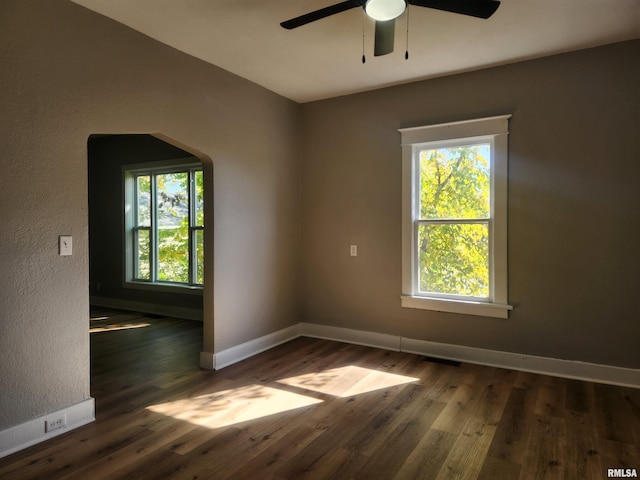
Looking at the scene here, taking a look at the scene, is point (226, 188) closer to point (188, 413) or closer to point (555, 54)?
point (188, 413)

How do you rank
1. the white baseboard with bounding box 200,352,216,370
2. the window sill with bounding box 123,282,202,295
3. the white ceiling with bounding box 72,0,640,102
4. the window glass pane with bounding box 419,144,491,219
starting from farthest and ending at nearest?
the window sill with bounding box 123,282,202,295 → the window glass pane with bounding box 419,144,491,219 → the white baseboard with bounding box 200,352,216,370 → the white ceiling with bounding box 72,0,640,102

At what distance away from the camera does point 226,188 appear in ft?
12.5

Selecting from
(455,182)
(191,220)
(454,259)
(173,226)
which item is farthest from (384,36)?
(173,226)

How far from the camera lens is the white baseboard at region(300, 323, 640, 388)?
332 cm

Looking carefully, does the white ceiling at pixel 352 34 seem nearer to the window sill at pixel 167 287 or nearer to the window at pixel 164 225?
the window at pixel 164 225

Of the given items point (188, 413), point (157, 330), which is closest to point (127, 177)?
point (157, 330)

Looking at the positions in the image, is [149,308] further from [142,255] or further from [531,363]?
[531,363]

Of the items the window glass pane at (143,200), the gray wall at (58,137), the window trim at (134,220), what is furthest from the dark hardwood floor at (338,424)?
the window glass pane at (143,200)

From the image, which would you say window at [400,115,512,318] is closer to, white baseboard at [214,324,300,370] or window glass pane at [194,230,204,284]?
white baseboard at [214,324,300,370]

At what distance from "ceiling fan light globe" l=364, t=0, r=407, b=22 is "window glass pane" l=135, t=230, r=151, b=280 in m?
5.19

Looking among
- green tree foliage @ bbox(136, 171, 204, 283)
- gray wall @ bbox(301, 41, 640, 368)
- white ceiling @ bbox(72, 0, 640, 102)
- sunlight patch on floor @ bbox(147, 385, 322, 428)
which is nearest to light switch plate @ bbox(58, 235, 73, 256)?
sunlight patch on floor @ bbox(147, 385, 322, 428)

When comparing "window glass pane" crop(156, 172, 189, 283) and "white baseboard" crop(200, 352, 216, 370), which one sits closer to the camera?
"white baseboard" crop(200, 352, 216, 370)

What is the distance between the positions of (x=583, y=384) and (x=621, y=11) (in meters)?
2.78

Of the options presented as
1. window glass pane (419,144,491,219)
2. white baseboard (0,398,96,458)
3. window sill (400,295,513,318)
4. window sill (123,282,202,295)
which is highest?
window glass pane (419,144,491,219)
